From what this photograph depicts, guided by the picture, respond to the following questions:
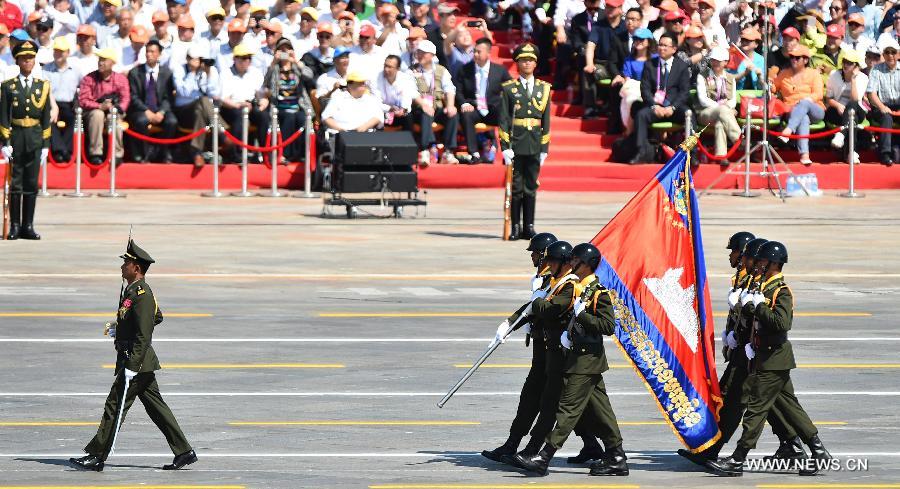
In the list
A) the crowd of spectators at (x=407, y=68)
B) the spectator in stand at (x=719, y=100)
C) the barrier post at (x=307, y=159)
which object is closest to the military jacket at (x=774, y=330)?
the crowd of spectators at (x=407, y=68)

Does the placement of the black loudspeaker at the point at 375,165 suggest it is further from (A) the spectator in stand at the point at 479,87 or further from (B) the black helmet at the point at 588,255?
(B) the black helmet at the point at 588,255

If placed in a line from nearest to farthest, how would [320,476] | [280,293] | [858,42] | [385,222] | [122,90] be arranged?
[320,476] → [280,293] → [385,222] → [122,90] → [858,42]

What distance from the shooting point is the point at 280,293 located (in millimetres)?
21312

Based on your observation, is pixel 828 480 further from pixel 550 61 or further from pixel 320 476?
pixel 550 61

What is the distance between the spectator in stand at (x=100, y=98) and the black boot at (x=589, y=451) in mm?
18392

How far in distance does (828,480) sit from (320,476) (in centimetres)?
309

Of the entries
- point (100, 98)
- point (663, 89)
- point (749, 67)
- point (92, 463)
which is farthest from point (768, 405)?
point (749, 67)

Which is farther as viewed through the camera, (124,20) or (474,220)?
(124,20)

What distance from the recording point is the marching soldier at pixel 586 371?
40.1 feet

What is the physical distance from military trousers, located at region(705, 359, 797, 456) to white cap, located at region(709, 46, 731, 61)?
19.4 meters

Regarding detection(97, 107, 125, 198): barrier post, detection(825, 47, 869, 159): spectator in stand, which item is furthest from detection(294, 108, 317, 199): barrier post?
detection(825, 47, 869, 159): spectator in stand

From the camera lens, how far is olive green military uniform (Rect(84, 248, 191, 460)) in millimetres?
12312

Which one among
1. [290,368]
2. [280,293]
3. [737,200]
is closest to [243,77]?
[737,200]

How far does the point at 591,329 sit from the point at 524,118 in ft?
42.0
